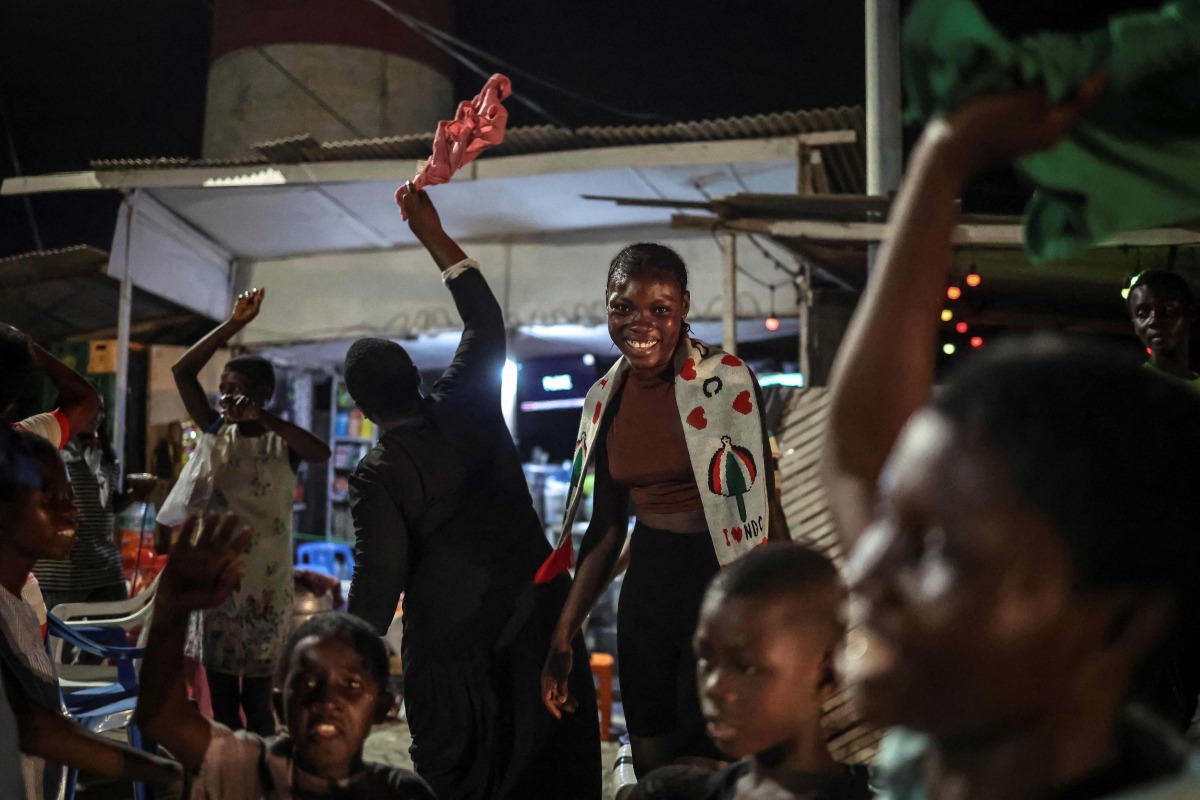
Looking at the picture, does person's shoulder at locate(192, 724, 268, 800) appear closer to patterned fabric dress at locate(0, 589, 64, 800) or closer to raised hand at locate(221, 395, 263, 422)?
patterned fabric dress at locate(0, 589, 64, 800)

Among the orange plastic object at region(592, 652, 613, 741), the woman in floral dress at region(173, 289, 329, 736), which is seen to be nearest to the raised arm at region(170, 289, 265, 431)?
the woman in floral dress at region(173, 289, 329, 736)

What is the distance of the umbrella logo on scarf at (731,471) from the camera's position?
118 inches

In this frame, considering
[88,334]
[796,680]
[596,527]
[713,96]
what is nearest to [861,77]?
[713,96]

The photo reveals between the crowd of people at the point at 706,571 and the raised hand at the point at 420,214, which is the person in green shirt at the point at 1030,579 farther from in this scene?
the raised hand at the point at 420,214

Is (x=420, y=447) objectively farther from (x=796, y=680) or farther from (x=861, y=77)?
(x=861, y=77)

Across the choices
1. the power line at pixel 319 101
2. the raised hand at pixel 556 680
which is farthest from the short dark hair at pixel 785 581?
the power line at pixel 319 101

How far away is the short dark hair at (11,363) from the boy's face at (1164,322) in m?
3.68

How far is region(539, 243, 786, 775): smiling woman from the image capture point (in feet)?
9.91

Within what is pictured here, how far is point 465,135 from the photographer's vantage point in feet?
12.0

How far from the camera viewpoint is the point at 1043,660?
932 mm

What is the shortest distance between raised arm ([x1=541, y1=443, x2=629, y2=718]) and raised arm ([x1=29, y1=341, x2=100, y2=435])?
1.84 m

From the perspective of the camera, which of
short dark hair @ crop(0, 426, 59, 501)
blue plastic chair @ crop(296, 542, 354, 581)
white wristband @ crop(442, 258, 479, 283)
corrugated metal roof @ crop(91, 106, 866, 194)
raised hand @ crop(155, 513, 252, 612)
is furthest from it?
blue plastic chair @ crop(296, 542, 354, 581)

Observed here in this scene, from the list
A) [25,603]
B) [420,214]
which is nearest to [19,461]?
[25,603]

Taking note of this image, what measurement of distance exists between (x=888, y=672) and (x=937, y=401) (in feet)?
0.84
